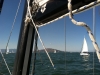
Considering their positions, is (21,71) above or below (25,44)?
below

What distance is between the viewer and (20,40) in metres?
1.50

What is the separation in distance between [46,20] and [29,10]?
0.51ft

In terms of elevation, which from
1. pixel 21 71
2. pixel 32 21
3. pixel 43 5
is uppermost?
pixel 43 5

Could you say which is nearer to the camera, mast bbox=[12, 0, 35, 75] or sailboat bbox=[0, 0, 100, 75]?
sailboat bbox=[0, 0, 100, 75]

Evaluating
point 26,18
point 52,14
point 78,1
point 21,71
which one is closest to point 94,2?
point 78,1

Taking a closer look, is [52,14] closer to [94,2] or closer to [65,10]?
[65,10]

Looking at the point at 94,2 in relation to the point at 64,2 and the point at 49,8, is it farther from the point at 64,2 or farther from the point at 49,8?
the point at 49,8

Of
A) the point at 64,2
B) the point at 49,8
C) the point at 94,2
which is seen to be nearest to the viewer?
the point at 94,2

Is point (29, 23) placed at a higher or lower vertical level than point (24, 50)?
higher

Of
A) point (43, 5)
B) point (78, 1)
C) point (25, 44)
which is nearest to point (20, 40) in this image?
point (25, 44)

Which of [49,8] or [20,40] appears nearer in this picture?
[49,8]

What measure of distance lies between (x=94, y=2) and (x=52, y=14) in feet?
1.28

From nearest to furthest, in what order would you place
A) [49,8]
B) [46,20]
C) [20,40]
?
[49,8] < [46,20] < [20,40]

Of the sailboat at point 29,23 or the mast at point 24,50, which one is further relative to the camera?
the mast at point 24,50
